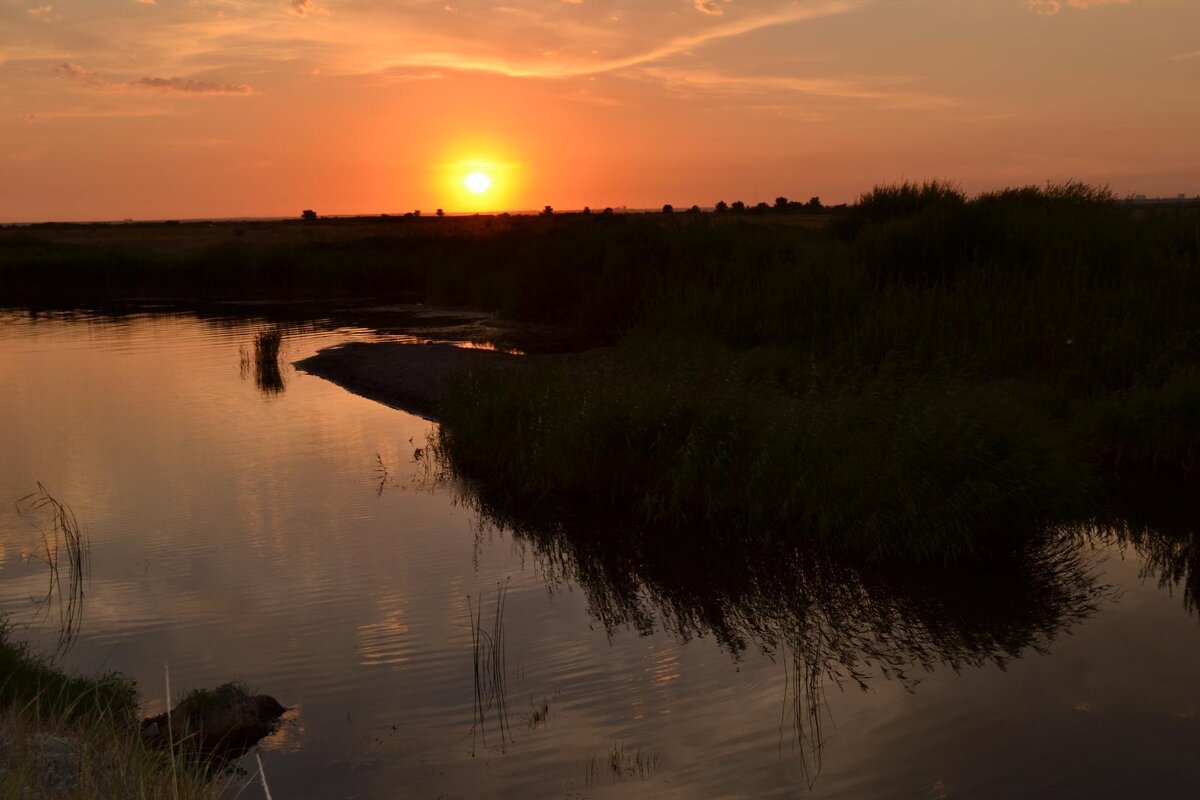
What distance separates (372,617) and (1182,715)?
270 inches

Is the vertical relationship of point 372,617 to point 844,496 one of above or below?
below

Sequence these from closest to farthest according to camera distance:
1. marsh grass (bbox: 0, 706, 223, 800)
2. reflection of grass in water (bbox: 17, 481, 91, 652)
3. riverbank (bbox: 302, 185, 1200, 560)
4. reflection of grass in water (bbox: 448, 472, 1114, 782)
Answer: marsh grass (bbox: 0, 706, 223, 800), reflection of grass in water (bbox: 448, 472, 1114, 782), reflection of grass in water (bbox: 17, 481, 91, 652), riverbank (bbox: 302, 185, 1200, 560)

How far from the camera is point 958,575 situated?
10.2m

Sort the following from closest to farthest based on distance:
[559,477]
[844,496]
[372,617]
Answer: [372,617] < [844,496] < [559,477]

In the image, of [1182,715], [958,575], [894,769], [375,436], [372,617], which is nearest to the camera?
[894,769]

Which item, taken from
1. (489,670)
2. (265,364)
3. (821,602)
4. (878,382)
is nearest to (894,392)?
(878,382)

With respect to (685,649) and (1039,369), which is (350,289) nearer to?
(1039,369)

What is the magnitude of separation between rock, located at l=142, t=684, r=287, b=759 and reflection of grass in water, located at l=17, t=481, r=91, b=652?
7.98 ft

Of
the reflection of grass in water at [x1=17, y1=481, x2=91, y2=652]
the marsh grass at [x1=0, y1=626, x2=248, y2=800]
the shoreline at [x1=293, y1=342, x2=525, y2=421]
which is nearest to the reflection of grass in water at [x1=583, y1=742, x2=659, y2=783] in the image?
the marsh grass at [x1=0, y1=626, x2=248, y2=800]

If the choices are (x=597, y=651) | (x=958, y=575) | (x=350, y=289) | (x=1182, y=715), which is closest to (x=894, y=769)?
(x=1182, y=715)

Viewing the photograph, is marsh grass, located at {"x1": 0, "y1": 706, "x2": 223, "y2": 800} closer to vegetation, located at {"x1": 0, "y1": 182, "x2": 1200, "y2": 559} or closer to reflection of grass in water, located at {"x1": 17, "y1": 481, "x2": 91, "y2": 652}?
reflection of grass in water, located at {"x1": 17, "y1": 481, "x2": 91, "y2": 652}

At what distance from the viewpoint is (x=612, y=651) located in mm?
8797

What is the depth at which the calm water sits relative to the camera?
675 cm

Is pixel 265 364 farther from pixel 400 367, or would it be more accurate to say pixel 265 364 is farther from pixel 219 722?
pixel 219 722
